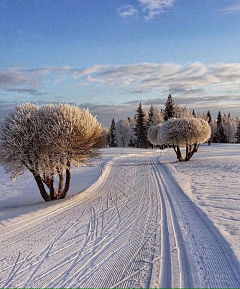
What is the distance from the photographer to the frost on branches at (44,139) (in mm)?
11609

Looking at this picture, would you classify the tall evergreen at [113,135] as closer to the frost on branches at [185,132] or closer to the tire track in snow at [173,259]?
the frost on branches at [185,132]

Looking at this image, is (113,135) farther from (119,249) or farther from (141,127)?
(119,249)

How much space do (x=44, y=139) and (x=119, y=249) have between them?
7476 millimetres

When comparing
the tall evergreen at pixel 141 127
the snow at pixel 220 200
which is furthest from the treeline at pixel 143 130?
the snow at pixel 220 200

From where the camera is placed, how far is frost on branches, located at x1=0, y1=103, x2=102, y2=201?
11.6 m

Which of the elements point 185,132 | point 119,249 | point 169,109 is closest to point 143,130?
point 169,109

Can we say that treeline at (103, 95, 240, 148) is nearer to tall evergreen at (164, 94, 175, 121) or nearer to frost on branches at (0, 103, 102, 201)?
tall evergreen at (164, 94, 175, 121)

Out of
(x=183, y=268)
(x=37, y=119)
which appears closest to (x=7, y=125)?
(x=37, y=119)

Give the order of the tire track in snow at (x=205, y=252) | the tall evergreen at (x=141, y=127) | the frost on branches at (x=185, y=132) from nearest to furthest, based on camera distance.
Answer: the tire track in snow at (x=205, y=252), the frost on branches at (x=185, y=132), the tall evergreen at (x=141, y=127)

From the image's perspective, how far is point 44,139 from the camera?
11812mm

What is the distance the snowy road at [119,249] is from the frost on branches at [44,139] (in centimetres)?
330

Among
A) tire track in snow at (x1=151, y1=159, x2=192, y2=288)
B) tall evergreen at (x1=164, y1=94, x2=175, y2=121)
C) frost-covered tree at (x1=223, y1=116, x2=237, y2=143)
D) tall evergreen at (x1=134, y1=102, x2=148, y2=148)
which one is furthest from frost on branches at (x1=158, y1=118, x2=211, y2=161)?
frost-covered tree at (x1=223, y1=116, x2=237, y2=143)

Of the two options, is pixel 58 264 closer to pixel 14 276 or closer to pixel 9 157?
pixel 14 276

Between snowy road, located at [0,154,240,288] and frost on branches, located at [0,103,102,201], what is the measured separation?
3296 millimetres
